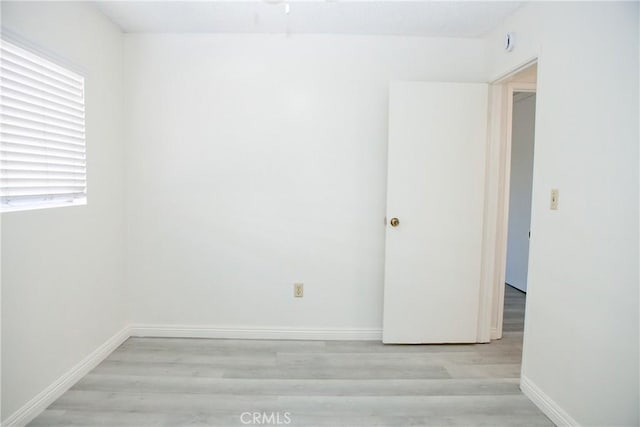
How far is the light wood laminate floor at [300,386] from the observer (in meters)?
1.83

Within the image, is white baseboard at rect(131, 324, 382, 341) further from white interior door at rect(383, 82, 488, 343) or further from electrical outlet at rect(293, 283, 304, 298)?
white interior door at rect(383, 82, 488, 343)

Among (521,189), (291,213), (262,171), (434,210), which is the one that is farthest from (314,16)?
(521,189)

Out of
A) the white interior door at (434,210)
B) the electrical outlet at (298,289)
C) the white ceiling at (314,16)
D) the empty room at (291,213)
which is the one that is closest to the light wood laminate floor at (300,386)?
the empty room at (291,213)

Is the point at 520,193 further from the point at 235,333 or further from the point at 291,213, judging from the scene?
the point at 235,333

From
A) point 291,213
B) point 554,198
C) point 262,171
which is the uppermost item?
point 262,171

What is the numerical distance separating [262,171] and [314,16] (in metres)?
1.15

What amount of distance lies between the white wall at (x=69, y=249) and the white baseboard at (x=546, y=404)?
8.96 feet

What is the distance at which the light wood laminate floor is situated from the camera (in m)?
1.83

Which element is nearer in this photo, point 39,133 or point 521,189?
point 39,133

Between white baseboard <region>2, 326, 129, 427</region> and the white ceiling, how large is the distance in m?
2.29

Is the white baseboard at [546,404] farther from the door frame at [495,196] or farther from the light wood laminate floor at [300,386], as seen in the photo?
the door frame at [495,196]

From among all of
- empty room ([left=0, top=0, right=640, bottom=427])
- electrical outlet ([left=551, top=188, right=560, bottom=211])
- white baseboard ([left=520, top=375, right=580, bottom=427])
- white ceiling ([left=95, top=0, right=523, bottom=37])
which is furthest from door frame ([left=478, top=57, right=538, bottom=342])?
electrical outlet ([left=551, top=188, right=560, bottom=211])

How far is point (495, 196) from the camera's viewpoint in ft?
8.79

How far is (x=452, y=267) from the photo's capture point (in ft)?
8.63
